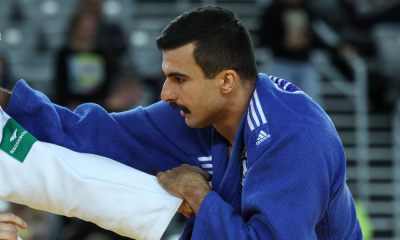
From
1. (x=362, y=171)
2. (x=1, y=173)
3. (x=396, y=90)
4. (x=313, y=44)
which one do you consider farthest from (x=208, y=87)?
(x=396, y=90)

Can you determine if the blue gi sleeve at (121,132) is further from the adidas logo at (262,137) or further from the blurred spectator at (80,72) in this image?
the blurred spectator at (80,72)

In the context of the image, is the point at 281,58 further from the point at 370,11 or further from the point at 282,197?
the point at 282,197

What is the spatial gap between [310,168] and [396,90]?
15.7 ft

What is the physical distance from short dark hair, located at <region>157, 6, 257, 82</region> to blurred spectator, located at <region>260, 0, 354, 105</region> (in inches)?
128

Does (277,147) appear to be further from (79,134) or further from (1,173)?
(1,173)

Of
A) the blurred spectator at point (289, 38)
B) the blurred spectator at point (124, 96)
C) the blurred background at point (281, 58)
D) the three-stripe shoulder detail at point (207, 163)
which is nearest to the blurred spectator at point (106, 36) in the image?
the blurred background at point (281, 58)

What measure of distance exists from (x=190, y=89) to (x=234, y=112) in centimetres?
21

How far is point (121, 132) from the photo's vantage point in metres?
1.91

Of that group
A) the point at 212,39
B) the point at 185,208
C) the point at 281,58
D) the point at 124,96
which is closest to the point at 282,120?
the point at 212,39

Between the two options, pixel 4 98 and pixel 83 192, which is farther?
pixel 4 98

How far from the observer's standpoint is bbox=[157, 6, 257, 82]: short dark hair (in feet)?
5.62

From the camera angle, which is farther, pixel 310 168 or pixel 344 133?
pixel 344 133

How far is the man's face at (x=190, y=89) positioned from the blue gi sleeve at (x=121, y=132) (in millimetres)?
167

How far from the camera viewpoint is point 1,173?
1622 mm
